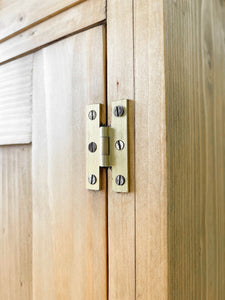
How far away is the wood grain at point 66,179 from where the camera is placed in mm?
405

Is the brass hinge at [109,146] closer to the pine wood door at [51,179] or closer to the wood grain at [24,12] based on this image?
the pine wood door at [51,179]

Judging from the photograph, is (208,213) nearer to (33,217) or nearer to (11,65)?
(33,217)

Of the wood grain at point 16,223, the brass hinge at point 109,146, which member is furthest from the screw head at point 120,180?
the wood grain at point 16,223

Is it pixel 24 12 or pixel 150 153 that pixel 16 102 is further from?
pixel 150 153

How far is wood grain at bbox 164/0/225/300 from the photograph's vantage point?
352 mm

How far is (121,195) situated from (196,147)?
0.12 meters

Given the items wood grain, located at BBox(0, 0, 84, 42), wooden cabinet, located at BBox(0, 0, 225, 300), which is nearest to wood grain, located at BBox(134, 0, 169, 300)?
wooden cabinet, located at BBox(0, 0, 225, 300)

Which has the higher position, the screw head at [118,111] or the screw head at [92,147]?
the screw head at [118,111]

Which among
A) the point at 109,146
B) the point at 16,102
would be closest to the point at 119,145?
the point at 109,146

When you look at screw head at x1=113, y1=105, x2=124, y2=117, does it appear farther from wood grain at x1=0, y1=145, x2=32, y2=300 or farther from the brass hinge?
wood grain at x1=0, y1=145, x2=32, y2=300

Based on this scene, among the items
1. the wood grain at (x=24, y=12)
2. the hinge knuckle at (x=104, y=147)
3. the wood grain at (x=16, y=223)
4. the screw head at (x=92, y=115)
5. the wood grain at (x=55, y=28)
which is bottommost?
the wood grain at (x=16, y=223)

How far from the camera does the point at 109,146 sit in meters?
0.39

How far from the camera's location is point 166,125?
1.12 feet

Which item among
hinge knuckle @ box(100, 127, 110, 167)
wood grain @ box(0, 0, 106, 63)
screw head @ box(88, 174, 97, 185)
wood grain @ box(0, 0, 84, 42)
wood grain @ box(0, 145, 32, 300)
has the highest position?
wood grain @ box(0, 0, 84, 42)
